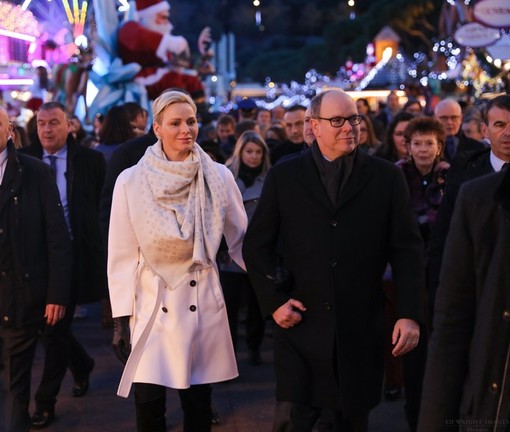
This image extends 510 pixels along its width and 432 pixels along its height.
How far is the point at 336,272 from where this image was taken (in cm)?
468

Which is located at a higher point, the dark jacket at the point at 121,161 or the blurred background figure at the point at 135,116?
the blurred background figure at the point at 135,116

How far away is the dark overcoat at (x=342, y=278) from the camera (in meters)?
4.68

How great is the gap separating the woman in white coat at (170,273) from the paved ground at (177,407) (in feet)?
5.61

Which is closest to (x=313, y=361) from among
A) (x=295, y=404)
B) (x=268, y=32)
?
(x=295, y=404)

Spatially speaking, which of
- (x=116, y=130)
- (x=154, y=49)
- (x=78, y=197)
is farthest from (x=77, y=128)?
(x=154, y=49)

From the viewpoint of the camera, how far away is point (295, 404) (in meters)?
4.79

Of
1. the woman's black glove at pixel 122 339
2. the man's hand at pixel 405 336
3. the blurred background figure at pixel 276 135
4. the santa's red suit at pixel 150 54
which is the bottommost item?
the woman's black glove at pixel 122 339

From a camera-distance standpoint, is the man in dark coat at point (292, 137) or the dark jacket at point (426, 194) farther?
the man in dark coat at point (292, 137)

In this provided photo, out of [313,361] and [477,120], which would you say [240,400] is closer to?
[313,361]

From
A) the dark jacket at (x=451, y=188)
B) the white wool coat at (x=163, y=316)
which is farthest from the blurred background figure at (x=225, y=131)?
the white wool coat at (x=163, y=316)

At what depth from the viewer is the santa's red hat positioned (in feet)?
69.6

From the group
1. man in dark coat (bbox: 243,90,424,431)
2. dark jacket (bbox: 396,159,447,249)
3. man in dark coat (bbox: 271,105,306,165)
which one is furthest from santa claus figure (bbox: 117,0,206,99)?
man in dark coat (bbox: 243,90,424,431)

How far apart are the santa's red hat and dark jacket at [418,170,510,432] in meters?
18.7

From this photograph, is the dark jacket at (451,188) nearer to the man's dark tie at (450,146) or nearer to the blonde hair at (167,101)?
the blonde hair at (167,101)
